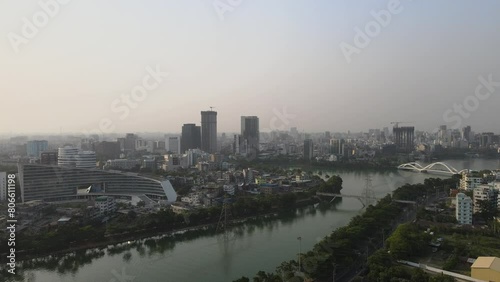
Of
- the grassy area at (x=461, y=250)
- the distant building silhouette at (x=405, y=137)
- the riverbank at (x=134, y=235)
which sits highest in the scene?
the distant building silhouette at (x=405, y=137)

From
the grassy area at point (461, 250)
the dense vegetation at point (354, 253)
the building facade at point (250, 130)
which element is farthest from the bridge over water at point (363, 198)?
the building facade at point (250, 130)

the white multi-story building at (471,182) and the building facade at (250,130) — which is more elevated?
the building facade at (250,130)

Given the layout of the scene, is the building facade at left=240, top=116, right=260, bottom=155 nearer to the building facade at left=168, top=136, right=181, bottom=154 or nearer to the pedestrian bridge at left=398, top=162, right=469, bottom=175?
the building facade at left=168, top=136, right=181, bottom=154

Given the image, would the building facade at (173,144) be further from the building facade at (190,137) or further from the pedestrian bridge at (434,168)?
the pedestrian bridge at (434,168)

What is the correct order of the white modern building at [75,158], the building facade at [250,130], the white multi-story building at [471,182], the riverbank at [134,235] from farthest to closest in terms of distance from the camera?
the building facade at [250,130] → the white modern building at [75,158] → the white multi-story building at [471,182] → the riverbank at [134,235]

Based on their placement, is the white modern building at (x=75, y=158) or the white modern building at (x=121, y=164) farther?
the white modern building at (x=121, y=164)

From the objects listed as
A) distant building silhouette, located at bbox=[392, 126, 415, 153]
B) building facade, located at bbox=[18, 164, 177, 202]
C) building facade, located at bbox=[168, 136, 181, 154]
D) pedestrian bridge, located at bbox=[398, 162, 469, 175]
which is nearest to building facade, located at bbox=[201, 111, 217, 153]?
building facade, located at bbox=[168, 136, 181, 154]

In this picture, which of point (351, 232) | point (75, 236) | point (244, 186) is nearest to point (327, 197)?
point (244, 186)

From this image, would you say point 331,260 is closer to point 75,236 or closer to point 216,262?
point 216,262

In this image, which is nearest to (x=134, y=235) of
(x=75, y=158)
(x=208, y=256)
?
(x=208, y=256)
